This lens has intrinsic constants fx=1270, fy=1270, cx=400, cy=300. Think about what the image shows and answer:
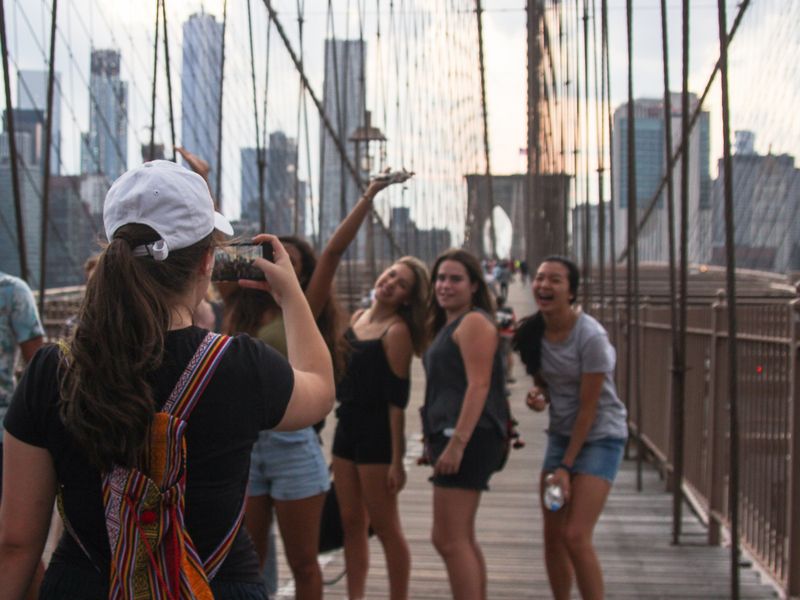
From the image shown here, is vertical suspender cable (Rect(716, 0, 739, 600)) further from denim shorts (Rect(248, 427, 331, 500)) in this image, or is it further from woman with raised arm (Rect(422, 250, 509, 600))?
→ denim shorts (Rect(248, 427, 331, 500))

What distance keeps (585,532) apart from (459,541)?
329 millimetres

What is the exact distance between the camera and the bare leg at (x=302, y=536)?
2930mm

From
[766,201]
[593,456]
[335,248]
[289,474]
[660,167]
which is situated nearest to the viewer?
[335,248]

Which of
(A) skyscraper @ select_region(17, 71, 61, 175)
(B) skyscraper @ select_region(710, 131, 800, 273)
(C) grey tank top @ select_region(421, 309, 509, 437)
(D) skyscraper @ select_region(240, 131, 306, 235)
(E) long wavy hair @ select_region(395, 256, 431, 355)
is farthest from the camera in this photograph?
(B) skyscraper @ select_region(710, 131, 800, 273)

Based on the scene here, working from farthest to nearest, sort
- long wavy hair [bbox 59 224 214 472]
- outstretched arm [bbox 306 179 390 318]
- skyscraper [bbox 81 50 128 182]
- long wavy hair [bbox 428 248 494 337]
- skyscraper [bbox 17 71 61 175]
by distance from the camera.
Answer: skyscraper [bbox 81 50 128 182] < skyscraper [bbox 17 71 61 175] < long wavy hair [bbox 428 248 494 337] < outstretched arm [bbox 306 179 390 318] < long wavy hair [bbox 59 224 214 472]

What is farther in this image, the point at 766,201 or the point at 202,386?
the point at 766,201

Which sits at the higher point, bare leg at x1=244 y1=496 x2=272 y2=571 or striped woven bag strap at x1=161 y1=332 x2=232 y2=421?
striped woven bag strap at x1=161 y1=332 x2=232 y2=421

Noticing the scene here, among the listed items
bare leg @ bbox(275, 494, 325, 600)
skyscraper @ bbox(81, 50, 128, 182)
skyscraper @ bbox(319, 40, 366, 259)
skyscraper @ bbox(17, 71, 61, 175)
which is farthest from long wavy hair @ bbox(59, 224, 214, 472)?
skyscraper @ bbox(81, 50, 128, 182)

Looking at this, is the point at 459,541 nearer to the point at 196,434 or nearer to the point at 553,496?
the point at 553,496

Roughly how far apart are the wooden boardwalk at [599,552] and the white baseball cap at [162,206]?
2.39 m

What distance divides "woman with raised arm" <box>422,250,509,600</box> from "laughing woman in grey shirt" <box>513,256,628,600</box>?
0.15m

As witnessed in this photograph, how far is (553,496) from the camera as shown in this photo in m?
3.27

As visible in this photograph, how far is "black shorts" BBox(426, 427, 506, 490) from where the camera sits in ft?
10.4

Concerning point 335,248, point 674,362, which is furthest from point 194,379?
point 674,362
